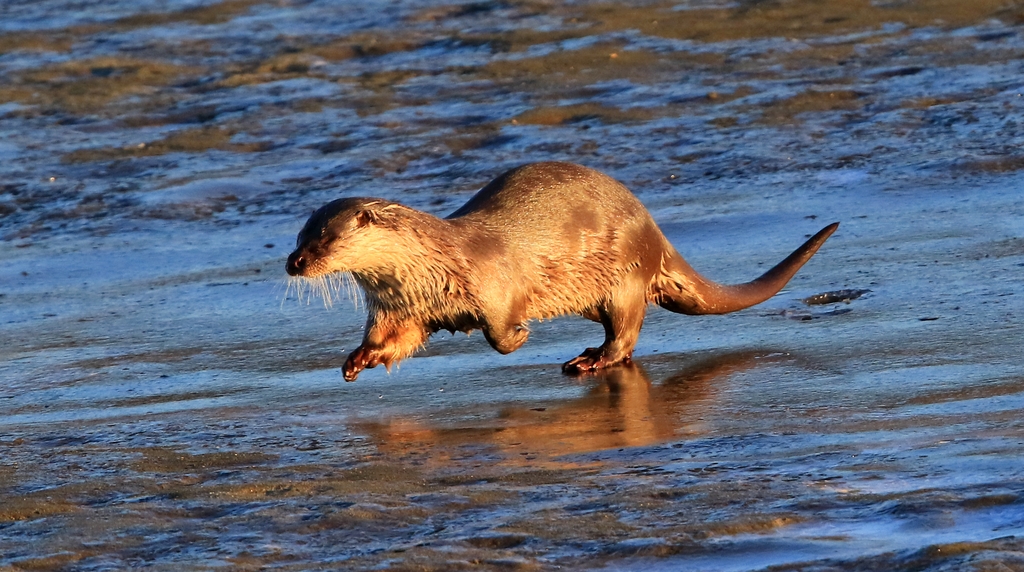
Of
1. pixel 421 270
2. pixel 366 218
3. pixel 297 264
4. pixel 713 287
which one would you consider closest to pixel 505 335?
pixel 421 270

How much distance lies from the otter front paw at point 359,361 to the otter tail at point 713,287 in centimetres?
97

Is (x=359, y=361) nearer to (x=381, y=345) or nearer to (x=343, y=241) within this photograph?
(x=381, y=345)

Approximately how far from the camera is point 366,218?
4.45 metres

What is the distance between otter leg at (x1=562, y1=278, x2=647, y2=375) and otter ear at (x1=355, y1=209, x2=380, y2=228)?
74 centimetres

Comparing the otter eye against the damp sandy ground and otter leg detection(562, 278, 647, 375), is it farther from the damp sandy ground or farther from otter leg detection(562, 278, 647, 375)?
otter leg detection(562, 278, 647, 375)

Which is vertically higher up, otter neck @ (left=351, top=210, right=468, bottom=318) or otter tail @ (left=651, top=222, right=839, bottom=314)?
otter neck @ (left=351, top=210, right=468, bottom=318)

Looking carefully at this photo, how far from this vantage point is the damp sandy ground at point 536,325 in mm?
3193

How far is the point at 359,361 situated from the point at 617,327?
78 centimetres

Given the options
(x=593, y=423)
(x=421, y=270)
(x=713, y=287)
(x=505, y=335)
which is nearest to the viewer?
(x=593, y=423)

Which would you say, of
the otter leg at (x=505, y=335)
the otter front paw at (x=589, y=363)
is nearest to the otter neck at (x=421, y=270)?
the otter leg at (x=505, y=335)

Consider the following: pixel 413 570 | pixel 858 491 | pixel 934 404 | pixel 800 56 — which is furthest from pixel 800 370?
pixel 800 56

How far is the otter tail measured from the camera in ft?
16.8

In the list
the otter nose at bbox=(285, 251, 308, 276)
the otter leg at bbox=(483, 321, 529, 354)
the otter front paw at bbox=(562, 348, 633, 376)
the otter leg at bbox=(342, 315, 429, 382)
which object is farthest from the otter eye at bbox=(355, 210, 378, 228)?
the otter front paw at bbox=(562, 348, 633, 376)

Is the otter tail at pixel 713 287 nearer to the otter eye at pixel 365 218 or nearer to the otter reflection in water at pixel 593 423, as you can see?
the otter reflection in water at pixel 593 423
